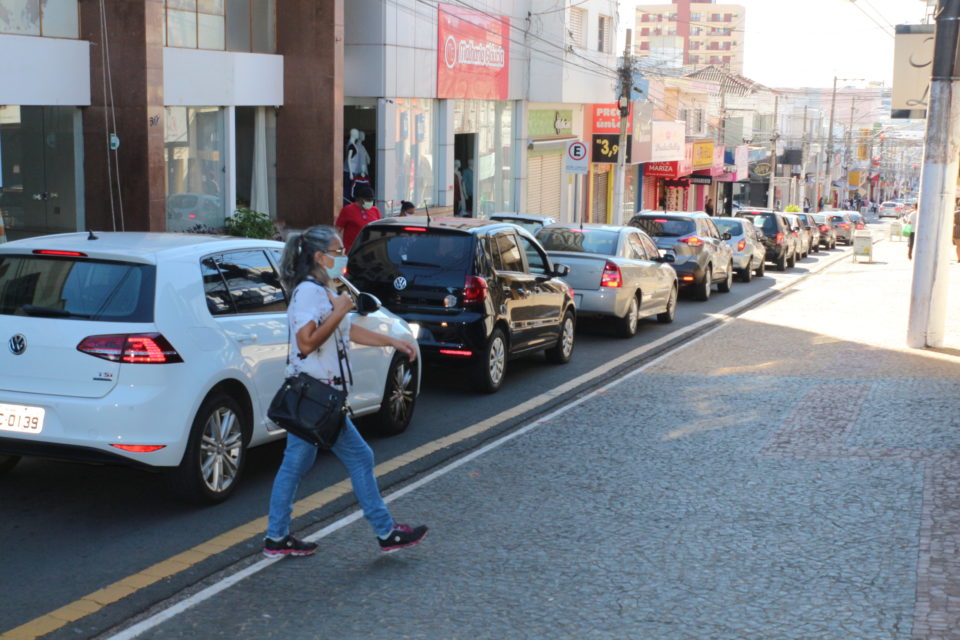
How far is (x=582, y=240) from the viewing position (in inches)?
662

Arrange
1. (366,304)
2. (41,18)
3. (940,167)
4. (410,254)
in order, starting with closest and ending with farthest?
1. (366,304)
2. (410,254)
3. (940,167)
4. (41,18)

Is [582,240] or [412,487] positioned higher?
[582,240]

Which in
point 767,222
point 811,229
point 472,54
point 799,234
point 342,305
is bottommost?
point 811,229

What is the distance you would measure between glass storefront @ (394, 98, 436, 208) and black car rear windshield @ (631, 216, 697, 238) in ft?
18.0

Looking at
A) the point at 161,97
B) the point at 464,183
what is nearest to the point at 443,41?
the point at 464,183

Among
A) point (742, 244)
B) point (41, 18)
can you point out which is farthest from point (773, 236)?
point (41, 18)

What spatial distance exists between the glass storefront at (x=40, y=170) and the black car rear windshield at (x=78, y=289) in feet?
32.4

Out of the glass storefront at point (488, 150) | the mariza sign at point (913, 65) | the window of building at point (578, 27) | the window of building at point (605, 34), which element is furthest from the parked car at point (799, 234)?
the mariza sign at point (913, 65)

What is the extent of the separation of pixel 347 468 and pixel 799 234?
35836 mm

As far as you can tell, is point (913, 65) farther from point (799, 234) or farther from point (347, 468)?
point (799, 234)

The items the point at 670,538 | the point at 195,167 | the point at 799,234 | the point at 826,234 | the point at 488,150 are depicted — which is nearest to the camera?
the point at 670,538

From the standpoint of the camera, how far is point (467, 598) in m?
5.79

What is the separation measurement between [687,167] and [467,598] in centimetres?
5045

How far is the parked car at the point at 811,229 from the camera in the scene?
4370cm
